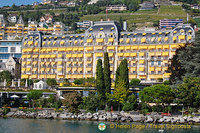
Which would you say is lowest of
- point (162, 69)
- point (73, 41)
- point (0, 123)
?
point (0, 123)

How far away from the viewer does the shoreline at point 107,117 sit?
93375 mm

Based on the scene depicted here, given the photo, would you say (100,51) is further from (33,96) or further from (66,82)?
(33,96)

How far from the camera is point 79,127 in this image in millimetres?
88938

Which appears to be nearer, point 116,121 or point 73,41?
point 116,121

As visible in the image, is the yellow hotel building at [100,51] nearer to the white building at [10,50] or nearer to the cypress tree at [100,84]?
the white building at [10,50]

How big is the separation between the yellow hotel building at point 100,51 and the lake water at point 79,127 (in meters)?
56.3

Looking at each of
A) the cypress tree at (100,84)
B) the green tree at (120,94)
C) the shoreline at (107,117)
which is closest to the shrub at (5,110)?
the shoreline at (107,117)

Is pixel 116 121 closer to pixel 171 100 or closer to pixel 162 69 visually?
pixel 171 100

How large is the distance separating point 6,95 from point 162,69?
5730 centimetres

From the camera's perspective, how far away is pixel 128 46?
15288cm

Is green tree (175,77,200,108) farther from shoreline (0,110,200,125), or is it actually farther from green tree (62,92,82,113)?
green tree (62,92,82,113)

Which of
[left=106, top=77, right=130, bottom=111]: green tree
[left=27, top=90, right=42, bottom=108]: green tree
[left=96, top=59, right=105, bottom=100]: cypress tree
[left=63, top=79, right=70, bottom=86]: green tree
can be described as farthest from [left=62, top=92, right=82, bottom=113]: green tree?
[left=63, top=79, right=70, bottom=86]: green tree

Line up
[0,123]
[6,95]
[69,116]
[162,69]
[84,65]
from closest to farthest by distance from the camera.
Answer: [0,123] → [69,116] → [6,95] → [162,69] → [84,65]

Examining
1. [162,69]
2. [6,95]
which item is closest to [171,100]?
[162,69]
